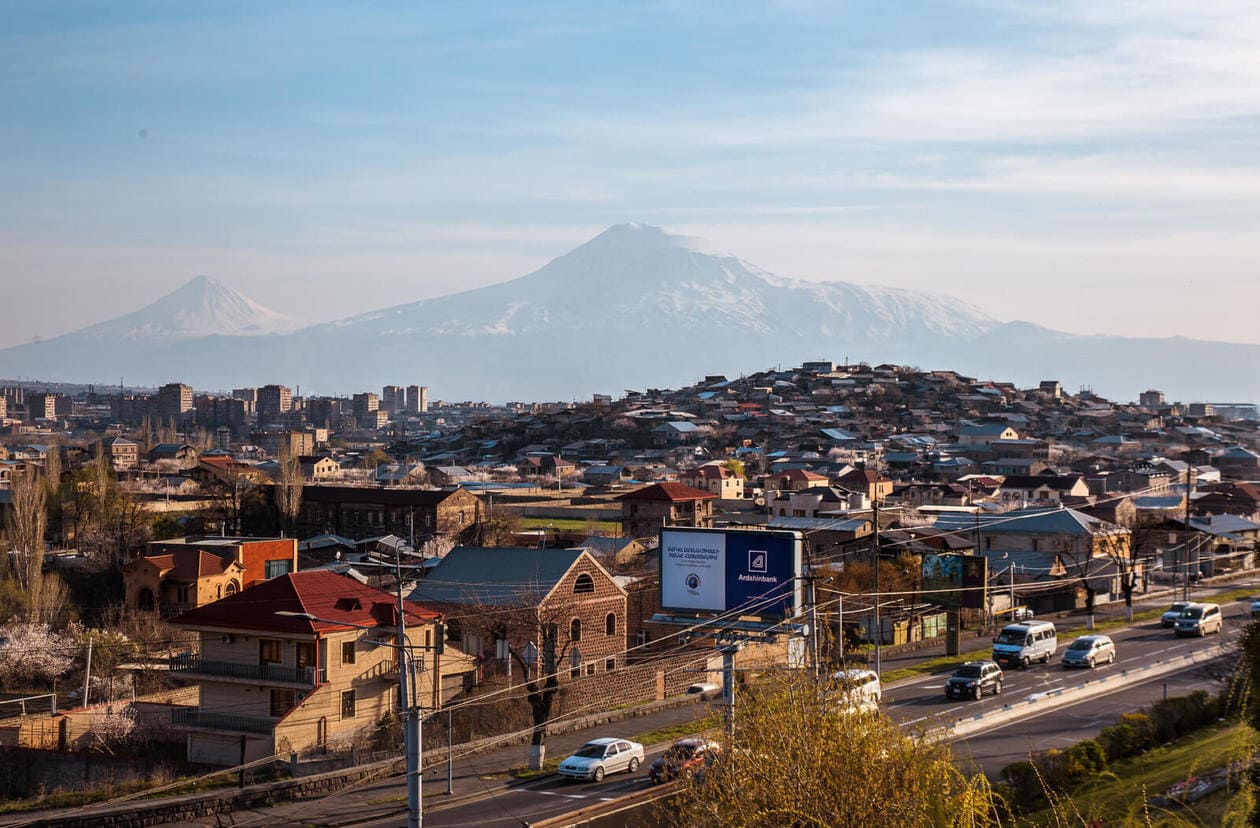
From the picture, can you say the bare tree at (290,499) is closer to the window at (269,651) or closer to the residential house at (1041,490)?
the window at (269,651)

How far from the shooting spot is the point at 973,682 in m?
33.0

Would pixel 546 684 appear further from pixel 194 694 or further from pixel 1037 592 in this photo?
pixel 1037 592

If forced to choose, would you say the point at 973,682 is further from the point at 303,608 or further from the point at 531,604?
the point at 303,608

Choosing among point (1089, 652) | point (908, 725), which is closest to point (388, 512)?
point (1089, 652)

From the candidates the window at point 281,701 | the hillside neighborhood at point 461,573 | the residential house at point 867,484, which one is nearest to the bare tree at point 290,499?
the hillside neighborhood at point 461,573

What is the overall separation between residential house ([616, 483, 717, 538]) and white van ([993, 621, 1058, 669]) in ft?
104

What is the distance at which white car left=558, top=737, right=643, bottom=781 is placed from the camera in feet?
87.1

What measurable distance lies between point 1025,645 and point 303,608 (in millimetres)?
20820

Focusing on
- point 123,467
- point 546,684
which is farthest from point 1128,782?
point 123,467

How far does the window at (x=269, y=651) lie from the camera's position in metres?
31.3

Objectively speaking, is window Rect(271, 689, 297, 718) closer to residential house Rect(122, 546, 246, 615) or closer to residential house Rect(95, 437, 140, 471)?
residential house Rect(122, 546, 246, 615)

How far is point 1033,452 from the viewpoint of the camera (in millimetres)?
131875

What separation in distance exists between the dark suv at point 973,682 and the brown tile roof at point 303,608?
548 inches

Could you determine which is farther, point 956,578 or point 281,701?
point 956,578
